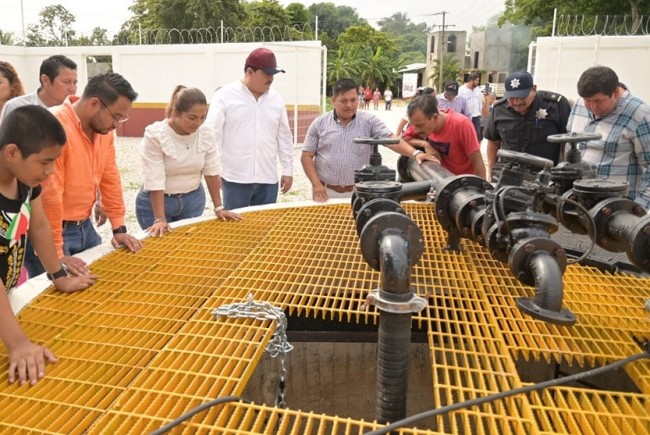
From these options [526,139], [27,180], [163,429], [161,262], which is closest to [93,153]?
[161,262]

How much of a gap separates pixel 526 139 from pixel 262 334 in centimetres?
356

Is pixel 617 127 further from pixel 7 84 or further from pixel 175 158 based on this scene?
pixel 7 84

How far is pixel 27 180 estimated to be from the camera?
2176 mm

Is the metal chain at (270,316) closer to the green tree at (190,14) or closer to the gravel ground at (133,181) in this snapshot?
the gravel ground at (133,181)

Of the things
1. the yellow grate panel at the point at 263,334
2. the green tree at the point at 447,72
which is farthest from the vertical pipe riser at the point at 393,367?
the green tree at the point at 447,72

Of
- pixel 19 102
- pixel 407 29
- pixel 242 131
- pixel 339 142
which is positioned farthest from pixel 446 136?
pixel 407 29

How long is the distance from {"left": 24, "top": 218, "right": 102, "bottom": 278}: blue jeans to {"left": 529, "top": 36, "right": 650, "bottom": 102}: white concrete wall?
1209 cm

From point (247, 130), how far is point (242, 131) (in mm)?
45

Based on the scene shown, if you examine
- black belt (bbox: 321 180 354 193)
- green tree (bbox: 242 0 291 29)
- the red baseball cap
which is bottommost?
black belt (bbox: 321 180 354 193)

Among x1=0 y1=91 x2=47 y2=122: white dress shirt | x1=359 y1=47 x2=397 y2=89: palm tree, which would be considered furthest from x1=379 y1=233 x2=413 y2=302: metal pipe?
x1=359 y1=47 x2=397 y2=89: palm tree

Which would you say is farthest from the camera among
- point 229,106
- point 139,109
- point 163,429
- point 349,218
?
point 139,109

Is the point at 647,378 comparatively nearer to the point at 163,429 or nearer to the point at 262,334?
the point at 262,334

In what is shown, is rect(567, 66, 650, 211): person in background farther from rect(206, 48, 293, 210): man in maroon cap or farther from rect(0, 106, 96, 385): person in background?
rect(0, 106, 96, 385): person in background

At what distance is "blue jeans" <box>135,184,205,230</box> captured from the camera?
161 inches
